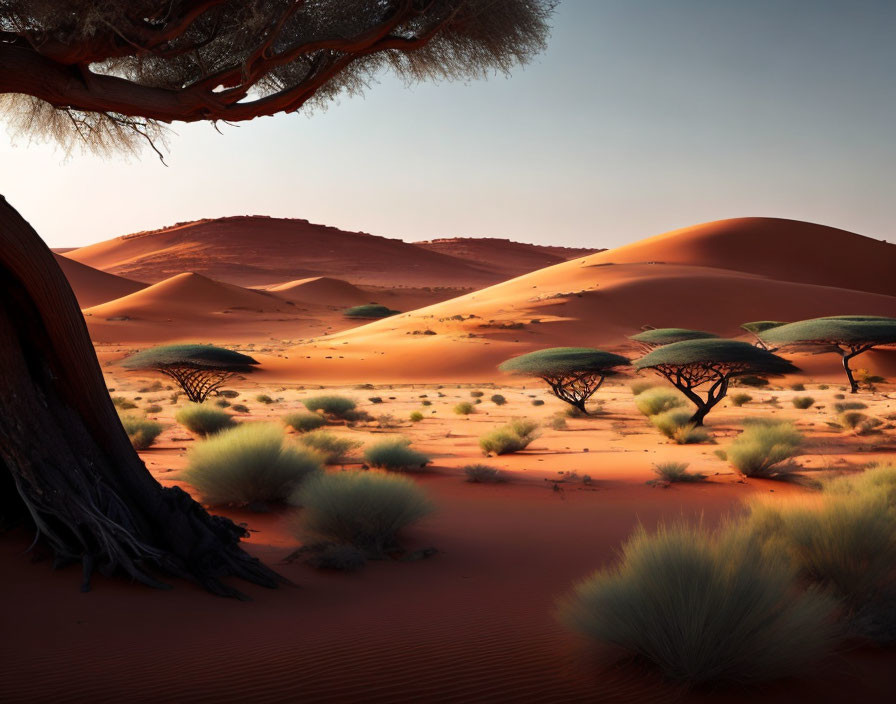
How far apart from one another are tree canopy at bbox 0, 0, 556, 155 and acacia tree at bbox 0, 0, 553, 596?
13mm

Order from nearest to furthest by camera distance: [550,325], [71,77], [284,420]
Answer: [71,77] < [284,420] < [550,325]


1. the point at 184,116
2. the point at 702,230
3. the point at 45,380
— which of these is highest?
the point at 702,230

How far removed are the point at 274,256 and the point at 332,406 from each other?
113 m

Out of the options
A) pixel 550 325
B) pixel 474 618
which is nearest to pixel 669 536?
pixel 474 618

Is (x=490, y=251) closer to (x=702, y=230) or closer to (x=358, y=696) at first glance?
(x=702, y=230)

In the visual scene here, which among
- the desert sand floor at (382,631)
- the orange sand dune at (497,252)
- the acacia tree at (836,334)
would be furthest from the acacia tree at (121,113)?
the orange sand dune at (497,252)

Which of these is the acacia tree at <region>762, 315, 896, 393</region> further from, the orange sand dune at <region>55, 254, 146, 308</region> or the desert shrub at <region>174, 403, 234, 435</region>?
the orange sand dune at <region>55, 254, 146, 308</region>

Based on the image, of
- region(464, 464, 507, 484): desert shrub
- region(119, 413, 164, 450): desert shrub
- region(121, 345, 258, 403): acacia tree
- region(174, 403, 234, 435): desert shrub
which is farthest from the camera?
region(121, 345, 258, 403): acacia tree

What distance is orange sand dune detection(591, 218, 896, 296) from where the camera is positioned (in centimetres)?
6519

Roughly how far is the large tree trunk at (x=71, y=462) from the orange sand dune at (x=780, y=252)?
201 feet

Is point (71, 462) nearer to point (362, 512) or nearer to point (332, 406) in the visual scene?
point (362, 512)

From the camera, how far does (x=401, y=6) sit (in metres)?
5.66

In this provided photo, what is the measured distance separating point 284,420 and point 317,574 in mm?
11934

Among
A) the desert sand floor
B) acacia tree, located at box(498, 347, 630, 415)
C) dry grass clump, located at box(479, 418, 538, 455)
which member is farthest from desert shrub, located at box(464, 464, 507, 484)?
acacia tree, located at box(498, 347, 630, 415)
